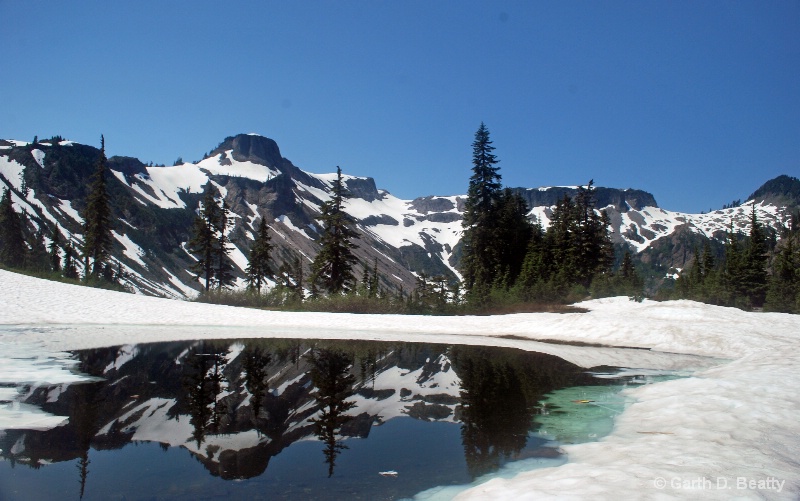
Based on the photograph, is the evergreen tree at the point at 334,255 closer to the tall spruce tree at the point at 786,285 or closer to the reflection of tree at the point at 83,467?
the reflection of tree at the point at 83,467

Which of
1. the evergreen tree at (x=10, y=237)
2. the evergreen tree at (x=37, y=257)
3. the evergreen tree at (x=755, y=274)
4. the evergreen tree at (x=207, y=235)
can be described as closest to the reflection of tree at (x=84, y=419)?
the evergreen tree at (x=207, y=235)

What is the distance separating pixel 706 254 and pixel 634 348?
70705 millimetres

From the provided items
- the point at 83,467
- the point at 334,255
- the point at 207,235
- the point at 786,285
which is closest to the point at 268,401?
the point at 83,467

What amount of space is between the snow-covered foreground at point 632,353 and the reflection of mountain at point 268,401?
1.33 m

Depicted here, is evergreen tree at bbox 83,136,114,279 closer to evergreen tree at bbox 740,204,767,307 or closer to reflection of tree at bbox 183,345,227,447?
reflection of tree at bbox 183,345,227,447

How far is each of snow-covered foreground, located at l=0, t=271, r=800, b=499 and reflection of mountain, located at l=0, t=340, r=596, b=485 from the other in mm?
1330

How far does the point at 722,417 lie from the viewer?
644 cm

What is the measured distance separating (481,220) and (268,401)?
38.3 m

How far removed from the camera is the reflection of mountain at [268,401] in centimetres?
555

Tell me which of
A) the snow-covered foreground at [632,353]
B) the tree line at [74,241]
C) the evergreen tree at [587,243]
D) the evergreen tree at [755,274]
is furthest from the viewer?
the evergreen tree at [755,274]

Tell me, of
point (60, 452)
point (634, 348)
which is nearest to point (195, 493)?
point (60, 452)

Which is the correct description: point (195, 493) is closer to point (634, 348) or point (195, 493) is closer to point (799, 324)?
point (634, 348)

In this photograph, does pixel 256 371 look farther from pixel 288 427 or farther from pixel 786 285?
pixel 786 285

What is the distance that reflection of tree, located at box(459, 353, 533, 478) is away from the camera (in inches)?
217
